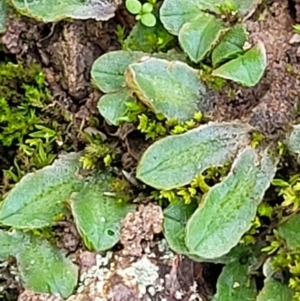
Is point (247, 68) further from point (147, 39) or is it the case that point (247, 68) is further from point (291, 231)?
point (291, 231)

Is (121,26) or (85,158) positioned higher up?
A: (121,26)

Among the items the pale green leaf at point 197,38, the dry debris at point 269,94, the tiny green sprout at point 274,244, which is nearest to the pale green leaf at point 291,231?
the tiny green sprout at point 274,244

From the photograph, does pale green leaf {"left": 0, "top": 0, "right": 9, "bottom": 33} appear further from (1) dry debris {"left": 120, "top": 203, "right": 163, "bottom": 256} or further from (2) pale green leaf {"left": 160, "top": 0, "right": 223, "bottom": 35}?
(1) dry debris {"left": 120, "top": 203, "right": 163, "bottom": 256}

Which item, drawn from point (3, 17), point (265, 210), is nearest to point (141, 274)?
point (265, 210)

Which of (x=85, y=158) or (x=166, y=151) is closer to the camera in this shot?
(x=166, y=151)

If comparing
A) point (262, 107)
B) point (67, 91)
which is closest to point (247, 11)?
point (262, 107)

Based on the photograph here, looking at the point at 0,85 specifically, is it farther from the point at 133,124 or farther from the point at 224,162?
the point at 224,162

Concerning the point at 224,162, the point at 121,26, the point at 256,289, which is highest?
the point at 121,26
